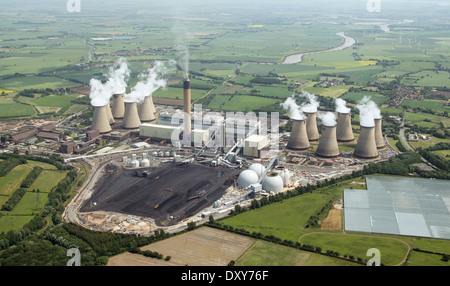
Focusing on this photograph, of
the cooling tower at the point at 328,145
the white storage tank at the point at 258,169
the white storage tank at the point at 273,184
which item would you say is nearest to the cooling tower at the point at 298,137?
the cooling tower at the point at 328,145

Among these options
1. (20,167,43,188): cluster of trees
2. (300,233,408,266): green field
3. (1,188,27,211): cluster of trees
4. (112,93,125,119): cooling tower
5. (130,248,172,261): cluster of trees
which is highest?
(112,93,125,119): cooling tower

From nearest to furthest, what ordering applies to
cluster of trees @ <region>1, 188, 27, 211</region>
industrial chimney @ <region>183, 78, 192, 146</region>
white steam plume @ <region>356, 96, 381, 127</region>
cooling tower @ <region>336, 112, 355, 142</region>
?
cluster of trees @ <region>1, 188, 27, 211</region>, white steam plume @ <region>356, 96, 381, 127</region>, cooling tower @ <region>336, 112, 355, 142</region>, industrial chimney @ <region>183, 78, 192, 146</region>

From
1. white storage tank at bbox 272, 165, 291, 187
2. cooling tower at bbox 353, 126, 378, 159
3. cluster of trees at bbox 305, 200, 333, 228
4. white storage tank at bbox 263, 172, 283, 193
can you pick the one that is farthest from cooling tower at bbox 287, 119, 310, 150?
cluster of trees at bbox 305, 200, 333, 228

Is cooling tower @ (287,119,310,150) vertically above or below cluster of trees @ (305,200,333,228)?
above

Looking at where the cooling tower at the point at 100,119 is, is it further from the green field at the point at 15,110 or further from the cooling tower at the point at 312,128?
the cooling tower at the point at 312,128

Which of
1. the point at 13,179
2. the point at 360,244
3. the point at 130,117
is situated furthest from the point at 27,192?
the point at 360,244

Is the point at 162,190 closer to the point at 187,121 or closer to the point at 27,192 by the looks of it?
the point at 27,192

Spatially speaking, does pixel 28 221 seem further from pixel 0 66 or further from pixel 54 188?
pixel 0 66

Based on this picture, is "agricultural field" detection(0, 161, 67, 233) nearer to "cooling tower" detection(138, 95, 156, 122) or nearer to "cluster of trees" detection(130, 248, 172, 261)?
"cluster of trees" detection(130, 248, 172, 261)
